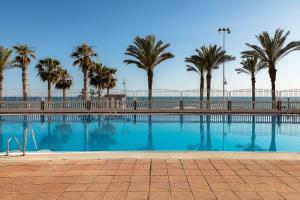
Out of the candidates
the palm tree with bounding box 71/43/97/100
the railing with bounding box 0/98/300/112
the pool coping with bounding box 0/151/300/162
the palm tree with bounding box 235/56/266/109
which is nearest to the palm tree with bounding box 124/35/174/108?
the railing with bounding box 0/98/300/112

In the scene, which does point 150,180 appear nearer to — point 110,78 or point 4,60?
point 4,60

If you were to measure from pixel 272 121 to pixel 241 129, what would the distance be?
167 inches

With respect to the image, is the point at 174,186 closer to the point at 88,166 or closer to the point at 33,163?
the point at 88,166

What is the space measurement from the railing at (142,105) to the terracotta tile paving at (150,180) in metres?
19.0

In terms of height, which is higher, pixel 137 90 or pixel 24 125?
pixel 137 90

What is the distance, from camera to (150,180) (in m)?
5.64

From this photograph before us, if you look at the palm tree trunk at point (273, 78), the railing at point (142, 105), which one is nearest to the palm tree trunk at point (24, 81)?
the railing at point (142, 105)

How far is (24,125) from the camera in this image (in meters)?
18.9

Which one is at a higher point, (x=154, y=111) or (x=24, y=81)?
(x=24, y=81)

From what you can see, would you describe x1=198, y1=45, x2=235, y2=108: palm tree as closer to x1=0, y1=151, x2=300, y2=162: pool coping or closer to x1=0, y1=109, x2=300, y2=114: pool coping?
x1=0, y1=109, x2=300, y2=114: pool coping

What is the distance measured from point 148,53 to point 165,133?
1415 cm

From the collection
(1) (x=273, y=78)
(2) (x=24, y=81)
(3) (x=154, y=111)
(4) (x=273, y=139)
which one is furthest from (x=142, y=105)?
(4) (x=273, y=139)

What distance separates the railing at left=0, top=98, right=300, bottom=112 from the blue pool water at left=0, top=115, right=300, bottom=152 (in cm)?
346

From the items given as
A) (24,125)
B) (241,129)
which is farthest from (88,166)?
(24,125)
